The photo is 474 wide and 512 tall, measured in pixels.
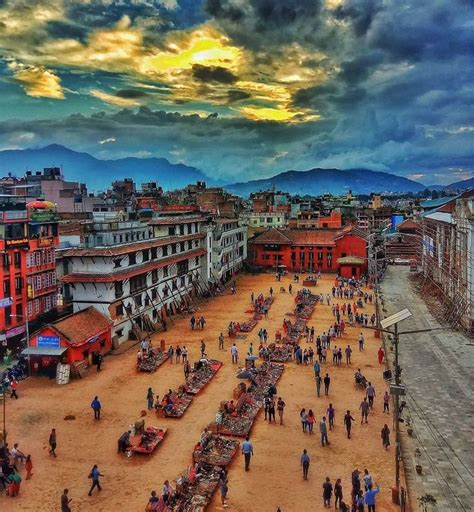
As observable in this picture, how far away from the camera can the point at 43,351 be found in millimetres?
36469

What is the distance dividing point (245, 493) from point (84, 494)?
24.2ft

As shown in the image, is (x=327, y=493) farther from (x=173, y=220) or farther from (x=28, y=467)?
(x=173, y=220)

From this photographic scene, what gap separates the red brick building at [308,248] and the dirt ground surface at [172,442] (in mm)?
48419

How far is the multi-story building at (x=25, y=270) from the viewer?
42.5 metres

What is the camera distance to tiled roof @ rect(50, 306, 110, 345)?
37.6 meters

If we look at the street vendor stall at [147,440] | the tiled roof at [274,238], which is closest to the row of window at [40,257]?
the street vendor stall at [147,440]

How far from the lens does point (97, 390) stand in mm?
34406

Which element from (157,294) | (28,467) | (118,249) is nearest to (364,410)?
(28,467)

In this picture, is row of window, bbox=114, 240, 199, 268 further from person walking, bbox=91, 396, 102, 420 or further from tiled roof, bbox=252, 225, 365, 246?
tiled roof, bbox=252, 225, 365, 246

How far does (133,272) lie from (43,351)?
43.8 ft

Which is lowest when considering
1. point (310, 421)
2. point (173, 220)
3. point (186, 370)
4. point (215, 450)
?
point (215, 450)

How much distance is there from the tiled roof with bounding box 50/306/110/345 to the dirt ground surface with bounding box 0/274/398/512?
113 inches

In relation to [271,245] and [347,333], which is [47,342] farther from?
[271,245]

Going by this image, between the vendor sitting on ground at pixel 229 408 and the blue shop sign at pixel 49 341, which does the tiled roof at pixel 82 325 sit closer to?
the blue shop sign at pixel 49 341
